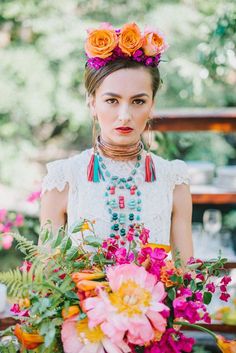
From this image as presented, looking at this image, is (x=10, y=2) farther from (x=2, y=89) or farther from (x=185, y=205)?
(x=185, y=205)

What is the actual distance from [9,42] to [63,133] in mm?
872

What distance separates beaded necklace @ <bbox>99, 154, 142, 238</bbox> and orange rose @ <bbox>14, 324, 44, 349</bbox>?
0.44 m

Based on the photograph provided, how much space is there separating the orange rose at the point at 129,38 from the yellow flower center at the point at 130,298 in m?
0.63

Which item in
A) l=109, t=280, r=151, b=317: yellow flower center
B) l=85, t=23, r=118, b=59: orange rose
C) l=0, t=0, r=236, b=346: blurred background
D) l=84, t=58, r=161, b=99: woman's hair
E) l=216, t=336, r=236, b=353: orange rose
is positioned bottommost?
l=216, t=336, r=236, b=353: orange rose

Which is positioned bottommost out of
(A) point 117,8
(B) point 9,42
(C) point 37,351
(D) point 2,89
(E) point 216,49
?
(C) point 37,351

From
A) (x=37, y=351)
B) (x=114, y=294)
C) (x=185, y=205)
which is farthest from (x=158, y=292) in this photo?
(x=185, y=205)

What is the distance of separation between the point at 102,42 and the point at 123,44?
5cm

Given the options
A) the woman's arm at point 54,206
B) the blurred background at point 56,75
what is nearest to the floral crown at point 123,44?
the woman's arm at point 54,206

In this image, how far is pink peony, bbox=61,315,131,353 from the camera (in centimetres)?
105

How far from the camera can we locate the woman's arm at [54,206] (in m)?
1.52

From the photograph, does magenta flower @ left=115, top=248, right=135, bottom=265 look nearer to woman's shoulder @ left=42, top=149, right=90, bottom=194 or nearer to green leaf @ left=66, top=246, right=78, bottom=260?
green leaf @ left=66, top=246, right=78, bottom=260

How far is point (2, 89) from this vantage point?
4.58 m

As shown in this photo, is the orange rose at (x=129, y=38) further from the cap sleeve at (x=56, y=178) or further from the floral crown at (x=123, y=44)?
the cap sleeve at (x=56, y=178)

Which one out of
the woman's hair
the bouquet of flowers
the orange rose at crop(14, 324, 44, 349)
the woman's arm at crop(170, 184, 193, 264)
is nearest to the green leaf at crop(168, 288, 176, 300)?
the bouquet of flowers
